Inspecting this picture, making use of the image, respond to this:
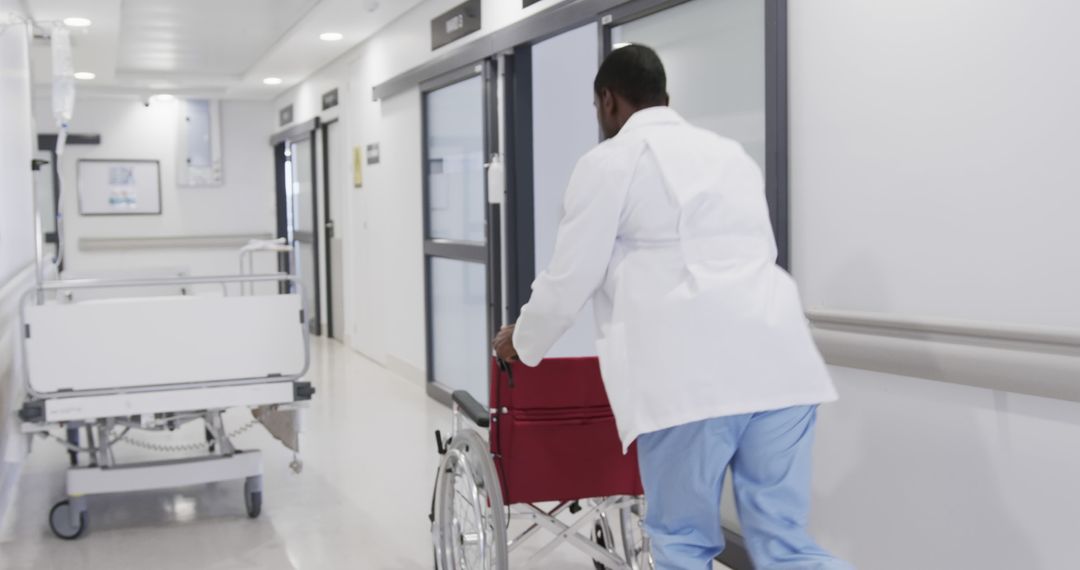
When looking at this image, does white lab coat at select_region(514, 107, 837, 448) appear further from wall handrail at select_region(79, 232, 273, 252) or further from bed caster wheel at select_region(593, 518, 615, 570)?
wall handrail at select_region(79, 232, 273, 252)

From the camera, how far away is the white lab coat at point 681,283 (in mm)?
2156

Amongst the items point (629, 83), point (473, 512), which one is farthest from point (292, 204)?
point (629, 83)

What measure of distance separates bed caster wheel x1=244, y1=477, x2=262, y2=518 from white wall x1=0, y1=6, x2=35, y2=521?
88 centimetres

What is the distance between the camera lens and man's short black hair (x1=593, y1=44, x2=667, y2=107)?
2.37 meters

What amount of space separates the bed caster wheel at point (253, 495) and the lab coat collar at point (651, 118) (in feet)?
9.19

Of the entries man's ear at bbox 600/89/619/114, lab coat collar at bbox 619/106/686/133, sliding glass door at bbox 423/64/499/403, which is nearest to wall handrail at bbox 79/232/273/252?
sliding glass door at bbox 423/64/499/403

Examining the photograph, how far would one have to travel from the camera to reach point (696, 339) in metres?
2.16

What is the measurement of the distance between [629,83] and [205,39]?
811 centimetres

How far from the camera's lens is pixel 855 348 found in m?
3.10

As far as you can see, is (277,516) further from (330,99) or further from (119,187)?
(119,187)

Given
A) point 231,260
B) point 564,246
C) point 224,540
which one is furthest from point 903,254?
point 231,260

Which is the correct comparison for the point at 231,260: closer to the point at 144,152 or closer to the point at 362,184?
the point at 144,152

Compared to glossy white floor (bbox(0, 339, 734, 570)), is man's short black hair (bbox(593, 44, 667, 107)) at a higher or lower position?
higher

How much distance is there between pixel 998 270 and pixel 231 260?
12634 millimetres
